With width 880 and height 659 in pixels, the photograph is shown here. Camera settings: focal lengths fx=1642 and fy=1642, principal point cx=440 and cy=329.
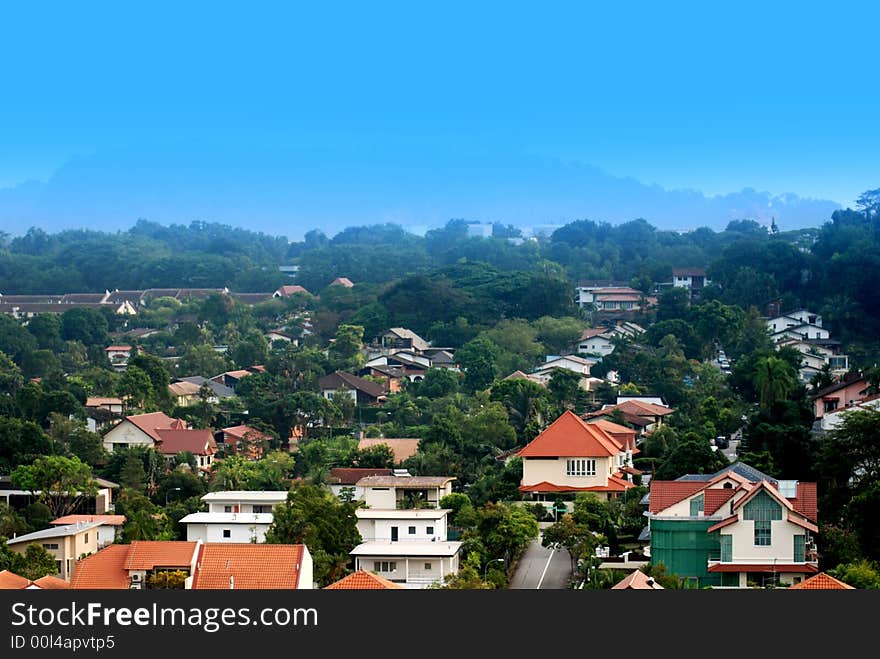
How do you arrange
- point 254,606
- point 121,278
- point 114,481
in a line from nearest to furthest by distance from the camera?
1. point 254,606
2. point 114,481
3. point 121,278

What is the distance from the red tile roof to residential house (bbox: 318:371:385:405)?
14174 millimetres

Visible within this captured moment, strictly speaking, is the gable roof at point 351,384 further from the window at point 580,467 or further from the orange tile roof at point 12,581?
the orange tile roof at point 12,581

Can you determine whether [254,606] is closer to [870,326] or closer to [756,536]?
[756,536]

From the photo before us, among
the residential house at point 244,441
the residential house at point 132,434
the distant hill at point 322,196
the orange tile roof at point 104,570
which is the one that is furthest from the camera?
the distant hill at point 322,196

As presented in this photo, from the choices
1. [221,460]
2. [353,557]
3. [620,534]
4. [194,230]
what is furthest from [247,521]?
[194,230]

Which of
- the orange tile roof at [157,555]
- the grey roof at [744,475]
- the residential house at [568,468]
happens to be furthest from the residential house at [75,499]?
the grey roof at [744,475]

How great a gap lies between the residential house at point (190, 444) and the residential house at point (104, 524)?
4278mm

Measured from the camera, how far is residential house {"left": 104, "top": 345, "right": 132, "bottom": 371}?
3521 centimetres

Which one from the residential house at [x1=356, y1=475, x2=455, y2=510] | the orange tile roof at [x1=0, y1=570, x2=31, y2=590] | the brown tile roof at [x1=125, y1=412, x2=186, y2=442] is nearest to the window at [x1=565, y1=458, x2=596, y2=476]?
the residential house at [x1=356, y1=475, x2=455, y2=510]

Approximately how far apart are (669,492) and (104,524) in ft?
20.5

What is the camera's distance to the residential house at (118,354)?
3521cm

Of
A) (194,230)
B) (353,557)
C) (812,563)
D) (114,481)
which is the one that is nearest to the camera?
(812,563)

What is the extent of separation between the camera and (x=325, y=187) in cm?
18300

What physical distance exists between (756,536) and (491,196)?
555 feet
